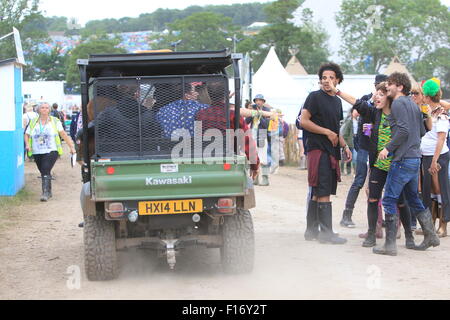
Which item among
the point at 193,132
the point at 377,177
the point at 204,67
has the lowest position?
the point at 377,177

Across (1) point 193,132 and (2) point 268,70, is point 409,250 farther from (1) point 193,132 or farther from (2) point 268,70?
(2) point 268,70

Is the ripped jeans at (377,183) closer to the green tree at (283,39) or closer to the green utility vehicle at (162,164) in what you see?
the green utility vehicle at (162,164)

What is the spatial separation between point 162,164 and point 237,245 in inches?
42.4

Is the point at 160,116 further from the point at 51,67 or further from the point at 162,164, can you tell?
the point at 51,67

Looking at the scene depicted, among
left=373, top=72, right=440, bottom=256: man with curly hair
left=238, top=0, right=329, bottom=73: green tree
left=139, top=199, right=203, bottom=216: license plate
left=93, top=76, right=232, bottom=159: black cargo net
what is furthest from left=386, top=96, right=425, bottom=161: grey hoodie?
left=238, top=0, right=329, bottom=73: green tree

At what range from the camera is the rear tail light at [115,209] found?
7.06 meters

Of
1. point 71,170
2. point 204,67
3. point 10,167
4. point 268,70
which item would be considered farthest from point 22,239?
point 268,70

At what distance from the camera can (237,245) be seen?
7.47 metres

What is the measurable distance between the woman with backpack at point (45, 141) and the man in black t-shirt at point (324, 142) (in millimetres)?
6398

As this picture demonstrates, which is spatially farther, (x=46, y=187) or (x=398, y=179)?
(x=46, y=187)

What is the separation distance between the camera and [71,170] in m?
21.8

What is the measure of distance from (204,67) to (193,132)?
990 millimetres

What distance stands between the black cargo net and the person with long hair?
6.60 feet

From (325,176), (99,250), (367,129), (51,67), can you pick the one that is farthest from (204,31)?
(99,250)
